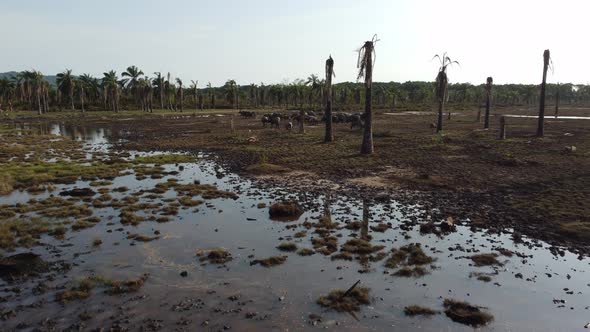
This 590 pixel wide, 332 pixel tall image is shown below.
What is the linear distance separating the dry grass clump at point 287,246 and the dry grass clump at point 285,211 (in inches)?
122

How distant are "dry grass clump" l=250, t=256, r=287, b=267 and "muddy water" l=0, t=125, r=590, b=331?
246 mm

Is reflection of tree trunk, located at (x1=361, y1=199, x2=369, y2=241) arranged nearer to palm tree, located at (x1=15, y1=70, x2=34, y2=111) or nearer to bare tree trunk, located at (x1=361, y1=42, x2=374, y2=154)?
bare tree trunk, located at (x1=361, y1=42, x2=374, y2=154)

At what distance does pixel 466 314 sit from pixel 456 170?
58.2 feet

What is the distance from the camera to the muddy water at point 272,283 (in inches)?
388

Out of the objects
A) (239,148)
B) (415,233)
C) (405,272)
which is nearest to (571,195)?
(415,233)

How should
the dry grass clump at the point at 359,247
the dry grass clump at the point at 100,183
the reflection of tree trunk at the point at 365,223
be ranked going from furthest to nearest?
the dry grass clump at the point at 100,183 < the reflection of tree trunk at the point at 365,223 < the dry grass clump at the point at 359,247

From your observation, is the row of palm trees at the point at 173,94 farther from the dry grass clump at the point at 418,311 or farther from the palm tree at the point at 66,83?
the dry grass clump at the point at 418,311

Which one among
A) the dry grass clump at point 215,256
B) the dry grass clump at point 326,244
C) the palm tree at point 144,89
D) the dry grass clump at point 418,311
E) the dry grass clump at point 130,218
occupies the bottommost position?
the dry grass clump at point 418,311

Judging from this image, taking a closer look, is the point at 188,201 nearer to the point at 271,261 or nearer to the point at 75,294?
the point at 271,261

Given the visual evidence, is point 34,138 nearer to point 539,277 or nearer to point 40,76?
point 539,277

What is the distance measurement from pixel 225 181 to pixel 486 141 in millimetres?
26811

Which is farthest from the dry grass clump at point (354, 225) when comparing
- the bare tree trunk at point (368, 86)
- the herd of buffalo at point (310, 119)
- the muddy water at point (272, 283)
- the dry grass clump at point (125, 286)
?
the herd of buffalo at point (310, 119)

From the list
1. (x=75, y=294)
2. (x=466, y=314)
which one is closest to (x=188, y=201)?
(x=75, y=294)

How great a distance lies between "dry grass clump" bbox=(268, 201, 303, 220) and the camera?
1789 centimetres
